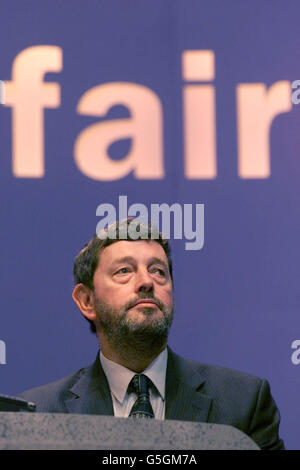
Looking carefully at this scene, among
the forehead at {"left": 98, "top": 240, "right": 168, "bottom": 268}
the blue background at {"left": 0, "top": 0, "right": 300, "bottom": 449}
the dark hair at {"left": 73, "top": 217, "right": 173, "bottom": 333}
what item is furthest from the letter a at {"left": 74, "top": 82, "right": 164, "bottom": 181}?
the forehead at {"left": 98, "top": 240, "right": 168, "bottom": 268}

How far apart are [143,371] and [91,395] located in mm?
139

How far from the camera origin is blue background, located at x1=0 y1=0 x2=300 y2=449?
7.48ft

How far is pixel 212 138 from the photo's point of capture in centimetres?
233

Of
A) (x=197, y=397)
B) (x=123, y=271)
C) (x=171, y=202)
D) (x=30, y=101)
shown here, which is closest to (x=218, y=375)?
(x=197, y=397)

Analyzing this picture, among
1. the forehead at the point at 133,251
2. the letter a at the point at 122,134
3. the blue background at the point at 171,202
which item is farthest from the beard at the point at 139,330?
the letter a at the point at 122,134

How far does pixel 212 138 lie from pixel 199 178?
13 cm

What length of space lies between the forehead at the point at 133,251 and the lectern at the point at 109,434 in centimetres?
133

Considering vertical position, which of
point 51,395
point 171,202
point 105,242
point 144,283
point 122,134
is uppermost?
point 122,134

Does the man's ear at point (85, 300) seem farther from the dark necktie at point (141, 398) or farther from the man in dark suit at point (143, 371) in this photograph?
the dark necktie at point (141, 398)

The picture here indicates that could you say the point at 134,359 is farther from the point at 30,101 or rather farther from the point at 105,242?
the point at 30,101

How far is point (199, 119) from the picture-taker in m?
2.34
